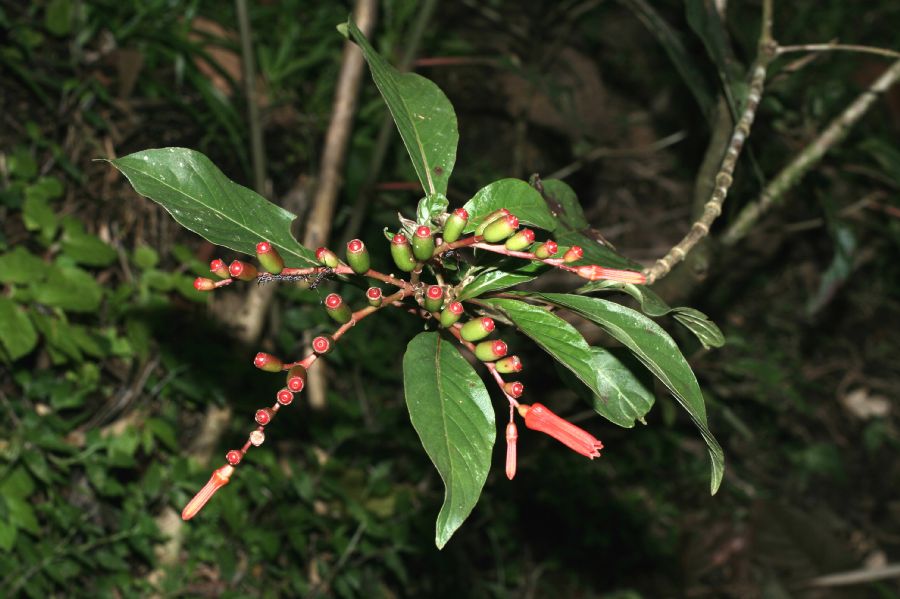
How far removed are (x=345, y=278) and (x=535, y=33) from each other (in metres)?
2.77

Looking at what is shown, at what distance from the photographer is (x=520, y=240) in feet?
3.07

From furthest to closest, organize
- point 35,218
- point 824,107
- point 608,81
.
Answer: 1. point 608,81
2. point 824,107
3. point 35,218

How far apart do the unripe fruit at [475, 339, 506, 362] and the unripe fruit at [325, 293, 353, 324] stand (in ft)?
0.53

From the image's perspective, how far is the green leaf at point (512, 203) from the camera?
40.5 inches

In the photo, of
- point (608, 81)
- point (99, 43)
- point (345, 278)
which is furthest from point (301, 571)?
point (608, 81)

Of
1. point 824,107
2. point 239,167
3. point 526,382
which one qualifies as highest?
point 824,107

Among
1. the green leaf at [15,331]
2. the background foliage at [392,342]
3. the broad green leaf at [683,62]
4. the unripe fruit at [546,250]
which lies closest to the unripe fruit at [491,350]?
the unripe fruit at [546,250]

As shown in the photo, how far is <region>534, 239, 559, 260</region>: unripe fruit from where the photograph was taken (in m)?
0.94

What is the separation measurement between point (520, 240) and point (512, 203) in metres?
0.12

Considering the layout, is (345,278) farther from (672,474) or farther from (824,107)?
(672,474)

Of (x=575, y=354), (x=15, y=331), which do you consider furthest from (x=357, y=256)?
(x=15, y=331)

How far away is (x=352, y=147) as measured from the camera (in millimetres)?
2857

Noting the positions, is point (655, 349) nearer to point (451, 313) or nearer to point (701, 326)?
point (701, 326)

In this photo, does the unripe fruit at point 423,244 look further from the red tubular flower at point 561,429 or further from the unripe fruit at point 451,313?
the red tubular flower at point 561,429
